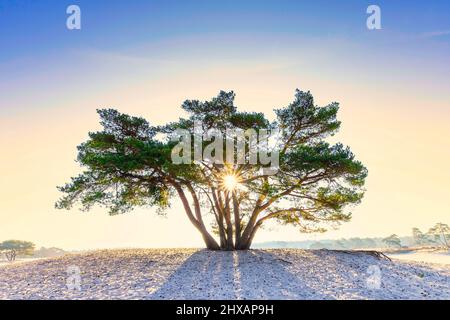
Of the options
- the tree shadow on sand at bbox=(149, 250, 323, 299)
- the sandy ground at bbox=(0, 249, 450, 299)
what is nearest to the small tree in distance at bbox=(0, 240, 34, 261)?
the sandy ground at bbox=(0, 249, 450, 299)

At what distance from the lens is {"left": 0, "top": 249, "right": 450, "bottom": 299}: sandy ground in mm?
10281

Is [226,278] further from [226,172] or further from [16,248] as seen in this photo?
[16,248]

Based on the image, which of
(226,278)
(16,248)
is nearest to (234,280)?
(226,278)

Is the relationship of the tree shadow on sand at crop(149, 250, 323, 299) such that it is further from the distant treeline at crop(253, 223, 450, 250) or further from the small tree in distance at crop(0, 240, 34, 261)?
the small tree in distance at crop(0, 240, 34, 261)

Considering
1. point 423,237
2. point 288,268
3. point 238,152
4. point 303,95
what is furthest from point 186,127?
point 423,237

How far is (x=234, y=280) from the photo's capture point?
1170cm

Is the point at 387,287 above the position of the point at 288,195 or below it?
below

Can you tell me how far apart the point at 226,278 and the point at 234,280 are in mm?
426

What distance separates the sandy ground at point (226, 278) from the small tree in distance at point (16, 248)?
49758 mm

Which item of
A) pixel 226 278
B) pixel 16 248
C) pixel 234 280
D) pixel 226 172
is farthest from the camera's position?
pixel 16 248

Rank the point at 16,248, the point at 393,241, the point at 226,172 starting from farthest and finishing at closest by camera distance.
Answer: the point at 393,241 < the point at 16,248 < the point at 226,172
